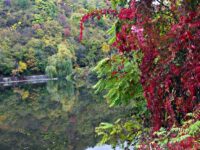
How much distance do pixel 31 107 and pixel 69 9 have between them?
85612 mm

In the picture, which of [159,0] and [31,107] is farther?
[31,107]

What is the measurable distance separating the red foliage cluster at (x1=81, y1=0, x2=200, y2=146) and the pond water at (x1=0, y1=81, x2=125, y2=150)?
46.1 ft

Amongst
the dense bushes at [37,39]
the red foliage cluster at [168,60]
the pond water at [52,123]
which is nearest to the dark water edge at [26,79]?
the dense bushes at [37,39]

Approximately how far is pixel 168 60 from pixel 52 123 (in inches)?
907

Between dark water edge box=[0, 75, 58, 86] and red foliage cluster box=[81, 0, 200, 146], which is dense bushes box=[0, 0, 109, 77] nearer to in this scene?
dark water edge box=[0, 75, 58, 86]

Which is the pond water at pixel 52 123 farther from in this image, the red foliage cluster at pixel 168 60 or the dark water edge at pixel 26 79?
the dark water edge at pixel 26 79

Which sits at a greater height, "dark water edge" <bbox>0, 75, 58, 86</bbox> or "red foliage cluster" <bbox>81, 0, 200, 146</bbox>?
"red foliage cluster" <bbox>81, 0, 200, 146</bbox>

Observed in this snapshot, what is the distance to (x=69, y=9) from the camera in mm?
116938

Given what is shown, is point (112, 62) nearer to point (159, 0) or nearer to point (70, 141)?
point (159, 0)

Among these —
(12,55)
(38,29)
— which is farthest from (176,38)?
(38,29)

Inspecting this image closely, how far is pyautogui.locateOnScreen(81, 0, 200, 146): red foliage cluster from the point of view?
4000 millimetres

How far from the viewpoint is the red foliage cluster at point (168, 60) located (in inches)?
157

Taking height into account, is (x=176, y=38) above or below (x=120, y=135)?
above

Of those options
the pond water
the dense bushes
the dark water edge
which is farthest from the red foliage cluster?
the dense bushes
